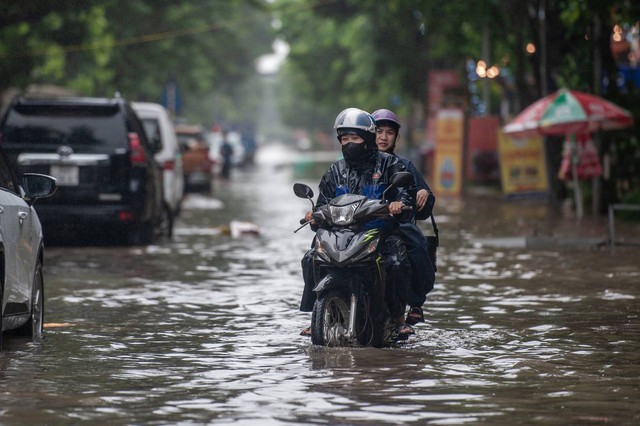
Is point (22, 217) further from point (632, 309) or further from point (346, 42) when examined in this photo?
point (346, 42)

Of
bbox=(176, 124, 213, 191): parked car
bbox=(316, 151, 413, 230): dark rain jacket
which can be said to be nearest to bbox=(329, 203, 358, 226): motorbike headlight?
bbox=(316, 151, 413, 230): dark rain jacket

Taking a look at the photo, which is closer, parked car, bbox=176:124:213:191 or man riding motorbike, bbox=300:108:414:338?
man riding motorbike, bbox=300:108:414:338

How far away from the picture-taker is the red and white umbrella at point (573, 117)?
83.5 ft

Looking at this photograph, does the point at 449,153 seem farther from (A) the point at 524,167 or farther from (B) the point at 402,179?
(B) the point at 402,179

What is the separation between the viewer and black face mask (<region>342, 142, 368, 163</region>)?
10320 millimetres

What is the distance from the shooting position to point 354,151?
10336 mm

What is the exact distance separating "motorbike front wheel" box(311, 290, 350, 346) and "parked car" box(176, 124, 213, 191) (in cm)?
2851

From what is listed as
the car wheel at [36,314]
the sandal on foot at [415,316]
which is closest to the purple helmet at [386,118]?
the sandal on foot at [415,316]

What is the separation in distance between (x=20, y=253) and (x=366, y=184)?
2.38 m

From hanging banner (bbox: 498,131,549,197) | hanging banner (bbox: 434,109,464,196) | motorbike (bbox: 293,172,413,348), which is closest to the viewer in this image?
motorbike (bbox: 293,172,413,348)

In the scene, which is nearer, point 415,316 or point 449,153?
point 415,316

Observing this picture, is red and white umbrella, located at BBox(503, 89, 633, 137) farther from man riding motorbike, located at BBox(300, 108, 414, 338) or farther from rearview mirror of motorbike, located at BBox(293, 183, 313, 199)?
rearview mirror of motorbike, located at BBox(293, 183, 313, 199)

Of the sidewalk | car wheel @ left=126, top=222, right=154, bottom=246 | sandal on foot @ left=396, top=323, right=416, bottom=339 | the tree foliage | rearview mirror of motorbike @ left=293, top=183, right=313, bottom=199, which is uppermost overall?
the tree foliage

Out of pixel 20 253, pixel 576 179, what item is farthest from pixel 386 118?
pixel 576 179
